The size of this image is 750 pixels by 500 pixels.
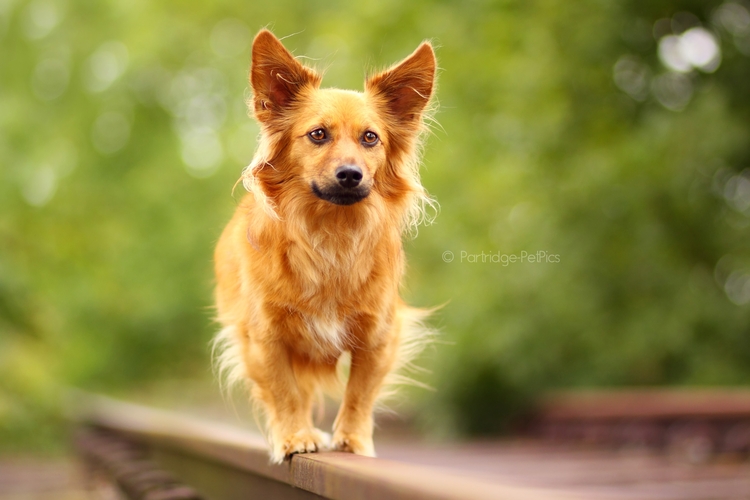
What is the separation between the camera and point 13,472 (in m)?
9.27

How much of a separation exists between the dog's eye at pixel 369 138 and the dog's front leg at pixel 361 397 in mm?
762

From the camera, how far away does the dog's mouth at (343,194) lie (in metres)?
2.95

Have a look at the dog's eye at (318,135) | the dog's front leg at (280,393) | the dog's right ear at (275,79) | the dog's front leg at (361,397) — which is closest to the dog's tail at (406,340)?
the dog's front leg at (361,397)

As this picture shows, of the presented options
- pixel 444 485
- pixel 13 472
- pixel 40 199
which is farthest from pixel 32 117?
pixel 444 485

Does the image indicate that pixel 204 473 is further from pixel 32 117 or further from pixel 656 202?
pixel 32 117

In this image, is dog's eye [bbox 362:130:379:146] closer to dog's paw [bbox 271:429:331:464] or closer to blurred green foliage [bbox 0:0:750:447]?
dog's paw [bbox 271:429:331:464]

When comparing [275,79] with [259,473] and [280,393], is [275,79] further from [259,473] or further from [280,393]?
[259,473]

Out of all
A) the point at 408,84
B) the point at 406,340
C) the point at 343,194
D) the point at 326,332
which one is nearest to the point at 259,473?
the point at 326,332

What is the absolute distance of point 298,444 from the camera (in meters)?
2.94

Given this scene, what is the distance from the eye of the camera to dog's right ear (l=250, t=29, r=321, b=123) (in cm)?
308

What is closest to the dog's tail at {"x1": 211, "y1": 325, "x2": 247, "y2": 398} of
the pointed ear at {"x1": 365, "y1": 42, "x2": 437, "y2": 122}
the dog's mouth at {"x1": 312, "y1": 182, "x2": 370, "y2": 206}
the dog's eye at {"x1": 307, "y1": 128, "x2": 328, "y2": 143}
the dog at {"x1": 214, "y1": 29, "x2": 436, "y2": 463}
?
the dog at {"x1": 214, "y1": 29, "x2": 436, "y2": 463}

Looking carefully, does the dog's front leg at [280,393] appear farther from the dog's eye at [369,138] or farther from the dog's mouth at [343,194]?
the dog's eye at [369,138]

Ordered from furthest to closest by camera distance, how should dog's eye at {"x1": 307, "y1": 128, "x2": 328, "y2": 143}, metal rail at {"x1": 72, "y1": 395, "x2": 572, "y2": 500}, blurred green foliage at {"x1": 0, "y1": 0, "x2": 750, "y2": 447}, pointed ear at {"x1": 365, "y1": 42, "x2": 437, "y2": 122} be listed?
blurred green foliage at {"x1": 0, "y1": 0, "x2": 750, "y2": 447} → pointed ear at {"x1": 365, "y1": 42, "x2": 437, "y2": 122} → dog's eye at {"x1": 307, "y1": 128, "x2": 328, "y2": 143} → metal rail at {"x1": 72, "y1": 395, "x2": 572, "y2": 500}

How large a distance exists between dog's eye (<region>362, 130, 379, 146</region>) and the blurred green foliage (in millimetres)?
1861
